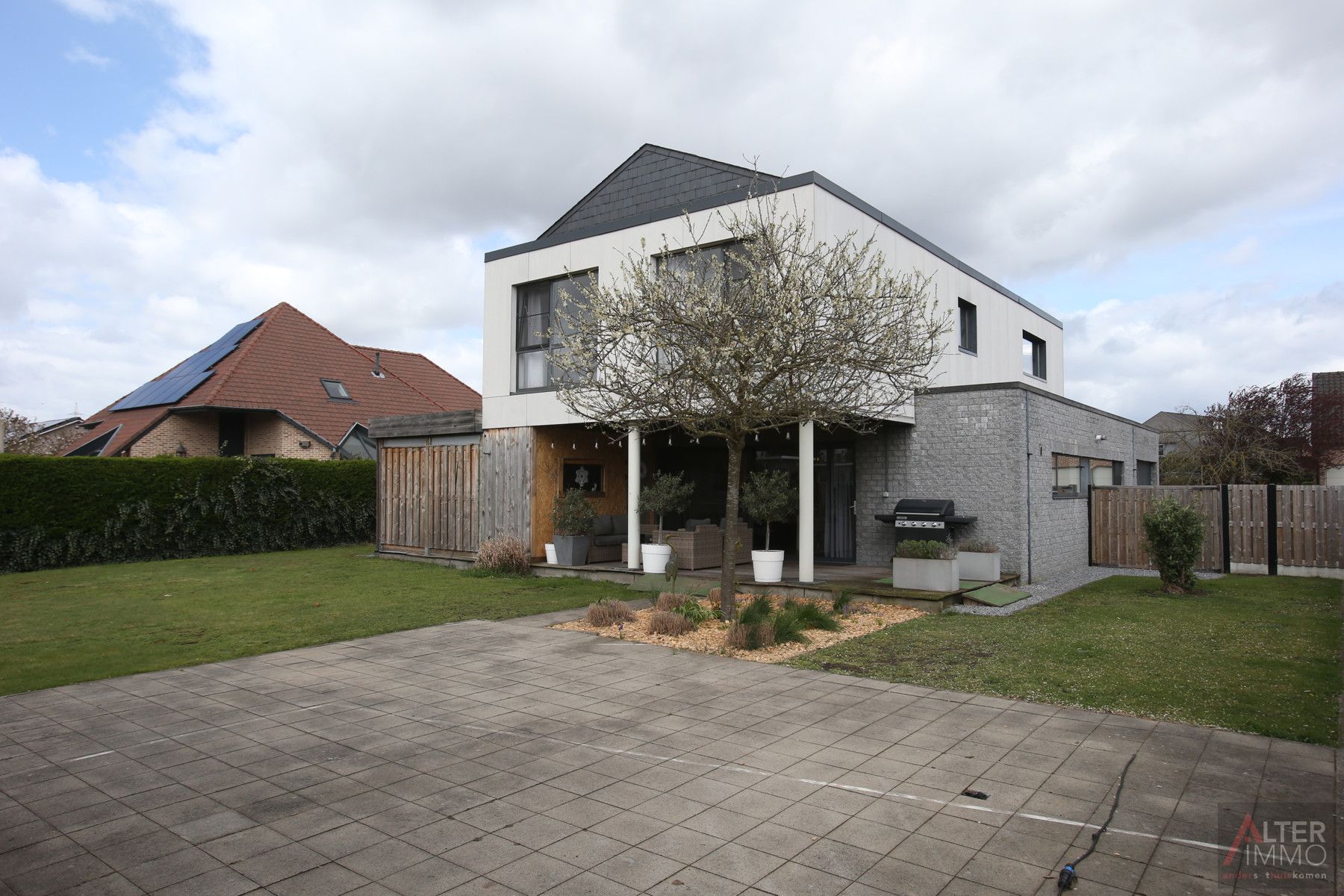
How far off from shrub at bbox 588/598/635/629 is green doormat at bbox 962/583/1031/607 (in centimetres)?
440

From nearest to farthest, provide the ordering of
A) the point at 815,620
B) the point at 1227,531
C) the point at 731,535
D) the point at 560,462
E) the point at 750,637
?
the point at 750,637 → the point at 815,620 → the point at 731,535 → the point at 1227,531 → the point at 560,462

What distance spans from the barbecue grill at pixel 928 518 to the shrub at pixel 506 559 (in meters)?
5.76

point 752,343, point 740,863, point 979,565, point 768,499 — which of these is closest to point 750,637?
point 752,343

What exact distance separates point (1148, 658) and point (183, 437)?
2267 cm

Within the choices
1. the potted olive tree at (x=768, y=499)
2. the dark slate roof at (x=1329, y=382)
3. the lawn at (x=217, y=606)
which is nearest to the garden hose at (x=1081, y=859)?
the lawn at (x=217, y=606)

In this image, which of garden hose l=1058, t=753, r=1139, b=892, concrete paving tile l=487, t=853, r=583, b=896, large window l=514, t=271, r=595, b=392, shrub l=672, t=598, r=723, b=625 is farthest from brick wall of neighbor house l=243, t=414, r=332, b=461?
garden hose l=1058, t=753, r=1139, b=892

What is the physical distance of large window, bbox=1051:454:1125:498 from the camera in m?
13.0

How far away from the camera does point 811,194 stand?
997cm

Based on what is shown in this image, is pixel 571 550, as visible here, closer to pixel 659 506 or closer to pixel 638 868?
pixel 659 506

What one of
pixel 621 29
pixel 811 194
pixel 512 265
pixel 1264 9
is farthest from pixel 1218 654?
pixel 512 265

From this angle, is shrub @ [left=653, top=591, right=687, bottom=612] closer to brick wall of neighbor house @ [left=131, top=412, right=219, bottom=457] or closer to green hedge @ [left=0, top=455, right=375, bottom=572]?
green hedge @ [left=0, top=455, right=375, bottom=572]

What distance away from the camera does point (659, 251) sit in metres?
11.7

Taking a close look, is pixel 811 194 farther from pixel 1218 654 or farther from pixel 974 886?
pixel 974 886

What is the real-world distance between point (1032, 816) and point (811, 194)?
8.05 metres
